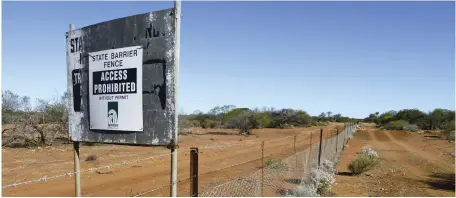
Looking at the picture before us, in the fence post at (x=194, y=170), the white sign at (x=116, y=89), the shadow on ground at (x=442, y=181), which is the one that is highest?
the white sign at (x=116, y=89)

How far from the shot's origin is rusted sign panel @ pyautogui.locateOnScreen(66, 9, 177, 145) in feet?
12.0

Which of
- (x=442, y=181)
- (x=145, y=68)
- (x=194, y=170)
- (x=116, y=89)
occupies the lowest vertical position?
(x=442, y=181)

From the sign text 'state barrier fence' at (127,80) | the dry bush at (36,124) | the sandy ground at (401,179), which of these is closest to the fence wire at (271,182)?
the sandy ground at (401,179)

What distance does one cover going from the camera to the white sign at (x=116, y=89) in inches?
153

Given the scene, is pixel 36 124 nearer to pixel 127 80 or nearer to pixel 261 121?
pixel 127 80

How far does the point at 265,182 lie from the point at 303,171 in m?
1.41

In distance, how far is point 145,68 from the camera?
3824 mm

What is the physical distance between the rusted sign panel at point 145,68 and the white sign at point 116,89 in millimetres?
53

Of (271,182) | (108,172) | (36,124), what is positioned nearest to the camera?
(271,182)

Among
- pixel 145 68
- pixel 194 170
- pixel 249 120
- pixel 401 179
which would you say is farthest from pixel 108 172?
pixel 249 120

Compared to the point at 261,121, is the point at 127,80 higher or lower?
higher

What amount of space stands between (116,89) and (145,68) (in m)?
0.42

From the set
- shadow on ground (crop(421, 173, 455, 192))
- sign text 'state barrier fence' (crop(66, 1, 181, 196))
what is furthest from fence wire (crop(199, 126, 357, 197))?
sign text 'state barrier fence' (crop(66, 1, 181, 196))

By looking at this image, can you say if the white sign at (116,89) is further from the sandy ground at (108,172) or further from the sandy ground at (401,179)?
the sandy ground at (401,179)
